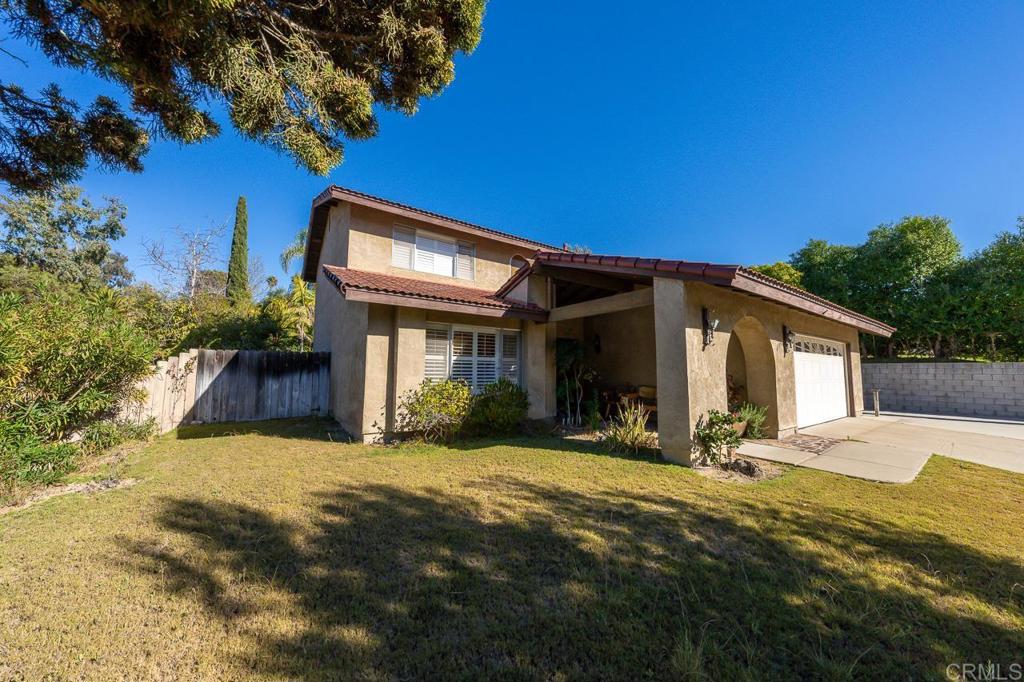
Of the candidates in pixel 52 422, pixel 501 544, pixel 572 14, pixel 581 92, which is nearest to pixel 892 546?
pixel 501 544

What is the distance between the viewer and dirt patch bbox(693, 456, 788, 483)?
648 cm

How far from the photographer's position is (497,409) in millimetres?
9609

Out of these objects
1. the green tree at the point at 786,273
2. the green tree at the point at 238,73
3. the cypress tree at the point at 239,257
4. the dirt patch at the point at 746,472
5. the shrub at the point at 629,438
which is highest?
the cypress tree at the point at 239,257

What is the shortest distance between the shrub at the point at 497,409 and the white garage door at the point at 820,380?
8.14m

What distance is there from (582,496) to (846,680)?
3.36 m

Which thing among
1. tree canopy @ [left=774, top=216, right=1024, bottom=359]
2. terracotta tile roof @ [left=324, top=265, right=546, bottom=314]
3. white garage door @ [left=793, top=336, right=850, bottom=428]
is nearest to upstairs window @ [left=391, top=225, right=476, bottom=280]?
terracotta tile roof @ [left=324, top=265, right=546, bottom=314]

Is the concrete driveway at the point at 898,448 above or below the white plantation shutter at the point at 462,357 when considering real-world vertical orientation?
below

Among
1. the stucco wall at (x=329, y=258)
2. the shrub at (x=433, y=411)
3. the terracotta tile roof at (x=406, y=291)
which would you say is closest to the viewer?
the terracotta tile roof at (x=406, y=291)

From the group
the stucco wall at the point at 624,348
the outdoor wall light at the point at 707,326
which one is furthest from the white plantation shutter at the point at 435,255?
the outdoor wall light at the point at 707,326

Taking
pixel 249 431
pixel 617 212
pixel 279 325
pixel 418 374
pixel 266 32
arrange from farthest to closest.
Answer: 1. pixel 617 212
2. pixel 279 325
3. pixel 249 431
4. pixel 418 374
5. pixel 266 32

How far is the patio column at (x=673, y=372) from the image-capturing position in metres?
7.15

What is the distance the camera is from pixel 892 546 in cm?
405

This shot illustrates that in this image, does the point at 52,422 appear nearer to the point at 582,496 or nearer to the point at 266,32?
the point at 266,32

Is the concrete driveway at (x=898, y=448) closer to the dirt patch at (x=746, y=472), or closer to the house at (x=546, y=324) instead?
the dirt patch at (x=746, y=472)
